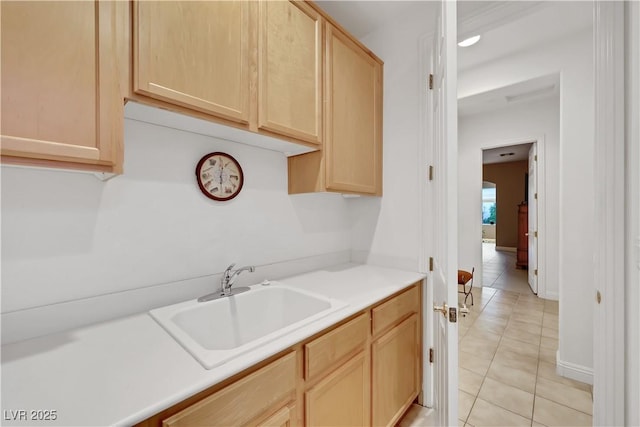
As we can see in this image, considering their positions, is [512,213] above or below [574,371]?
above

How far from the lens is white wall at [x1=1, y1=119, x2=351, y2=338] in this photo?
851 mm

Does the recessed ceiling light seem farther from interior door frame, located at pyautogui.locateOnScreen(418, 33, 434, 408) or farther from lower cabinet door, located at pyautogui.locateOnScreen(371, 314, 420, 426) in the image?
lower cabinet door, located at pyautogui.locateOnScreen(371, 314, 420, 426)

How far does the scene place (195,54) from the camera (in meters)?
0.96

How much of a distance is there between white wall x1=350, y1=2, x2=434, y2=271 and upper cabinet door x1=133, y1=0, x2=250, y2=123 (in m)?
1.14

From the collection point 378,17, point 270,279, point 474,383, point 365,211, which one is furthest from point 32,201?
point 474,383

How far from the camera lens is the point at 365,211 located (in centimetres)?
Answer: 203

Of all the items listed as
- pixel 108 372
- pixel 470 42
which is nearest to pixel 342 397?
pixel 108 372

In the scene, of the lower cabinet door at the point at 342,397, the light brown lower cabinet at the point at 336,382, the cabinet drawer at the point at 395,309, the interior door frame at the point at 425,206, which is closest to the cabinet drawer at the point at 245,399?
the light brown lower cabinet at the point at 336,382

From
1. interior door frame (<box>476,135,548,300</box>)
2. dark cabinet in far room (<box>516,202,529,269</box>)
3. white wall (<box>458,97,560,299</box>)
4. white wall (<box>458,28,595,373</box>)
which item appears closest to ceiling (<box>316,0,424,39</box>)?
white wall (<box>458,28,595,373</box>)

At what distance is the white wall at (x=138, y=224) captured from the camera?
2.79ft

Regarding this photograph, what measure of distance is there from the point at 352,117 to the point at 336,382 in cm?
144

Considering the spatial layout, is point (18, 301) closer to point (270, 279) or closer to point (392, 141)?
point (270, 279)

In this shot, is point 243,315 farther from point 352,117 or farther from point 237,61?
point 352,117

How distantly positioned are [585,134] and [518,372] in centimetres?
192
